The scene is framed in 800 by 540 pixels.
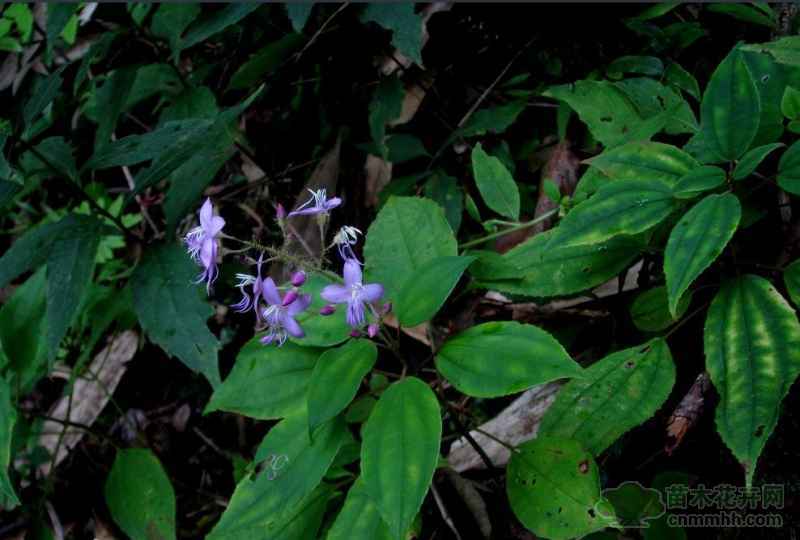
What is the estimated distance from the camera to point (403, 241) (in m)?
1.83

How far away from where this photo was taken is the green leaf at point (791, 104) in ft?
5.50

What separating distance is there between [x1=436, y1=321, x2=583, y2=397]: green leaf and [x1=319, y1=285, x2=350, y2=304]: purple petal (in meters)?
0.27

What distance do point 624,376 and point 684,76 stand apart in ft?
3.95

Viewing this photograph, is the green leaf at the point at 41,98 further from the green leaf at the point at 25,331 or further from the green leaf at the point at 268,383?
the green leaf at the point at 268,383

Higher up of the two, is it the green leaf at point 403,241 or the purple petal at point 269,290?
the purple petal at point 269,290

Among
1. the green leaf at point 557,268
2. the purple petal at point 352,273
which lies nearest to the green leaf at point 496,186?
the green leaf at point 557,268

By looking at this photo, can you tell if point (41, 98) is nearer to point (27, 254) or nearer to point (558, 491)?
point (27, 254)

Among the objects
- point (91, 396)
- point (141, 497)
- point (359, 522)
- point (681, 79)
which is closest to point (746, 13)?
point (681, 79)

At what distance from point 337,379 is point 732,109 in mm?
1039

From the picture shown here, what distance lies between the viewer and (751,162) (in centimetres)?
152

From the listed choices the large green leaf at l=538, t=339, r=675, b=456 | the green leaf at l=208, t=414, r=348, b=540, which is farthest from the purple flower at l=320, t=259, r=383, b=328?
the large green leaf at l=538, t=339, r=675, b=456

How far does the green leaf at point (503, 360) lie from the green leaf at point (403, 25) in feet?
3.17

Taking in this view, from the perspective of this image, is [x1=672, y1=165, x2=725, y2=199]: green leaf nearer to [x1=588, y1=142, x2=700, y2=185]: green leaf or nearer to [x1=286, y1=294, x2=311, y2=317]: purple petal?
[x1=588, y1=142, x2=700, y2=185]: green leaf

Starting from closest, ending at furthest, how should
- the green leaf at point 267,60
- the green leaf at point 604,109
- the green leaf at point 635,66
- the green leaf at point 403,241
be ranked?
1. the green leaf at point 403,241
2. the green leaf at point 604,109
3. the green leaf at point 635,66
4. the green leaf at point 267,60
